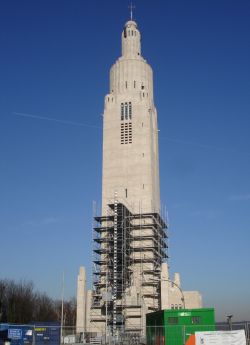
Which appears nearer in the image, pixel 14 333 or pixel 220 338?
pixel 220 338

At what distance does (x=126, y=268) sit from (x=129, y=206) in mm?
→ 11279

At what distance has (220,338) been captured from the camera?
25984mm

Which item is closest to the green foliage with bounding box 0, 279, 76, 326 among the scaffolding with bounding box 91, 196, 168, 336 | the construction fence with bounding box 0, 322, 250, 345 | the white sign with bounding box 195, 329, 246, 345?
the scaffolding with bounding box 91, 196, 168, 336

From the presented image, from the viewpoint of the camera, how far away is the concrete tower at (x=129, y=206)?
73.2 m

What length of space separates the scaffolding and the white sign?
44410 millimetres

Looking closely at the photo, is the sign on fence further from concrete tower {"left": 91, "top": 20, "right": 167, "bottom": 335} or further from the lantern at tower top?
the lantern at tower top

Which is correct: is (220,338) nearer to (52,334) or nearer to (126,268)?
(52,334)

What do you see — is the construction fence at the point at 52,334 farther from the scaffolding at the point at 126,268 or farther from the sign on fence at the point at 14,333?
the scaffolding at the point at 126,268

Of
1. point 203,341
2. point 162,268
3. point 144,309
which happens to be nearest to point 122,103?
point 162,268

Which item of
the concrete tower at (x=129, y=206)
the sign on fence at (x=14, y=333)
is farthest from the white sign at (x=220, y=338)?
the concrete tower at (x=129, y=206)

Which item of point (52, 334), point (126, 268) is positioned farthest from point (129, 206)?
point (52, 334)

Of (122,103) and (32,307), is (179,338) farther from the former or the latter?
(32,307)

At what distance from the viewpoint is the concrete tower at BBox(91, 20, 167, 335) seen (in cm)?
7319

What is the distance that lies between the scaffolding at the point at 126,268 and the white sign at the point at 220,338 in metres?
44.4
